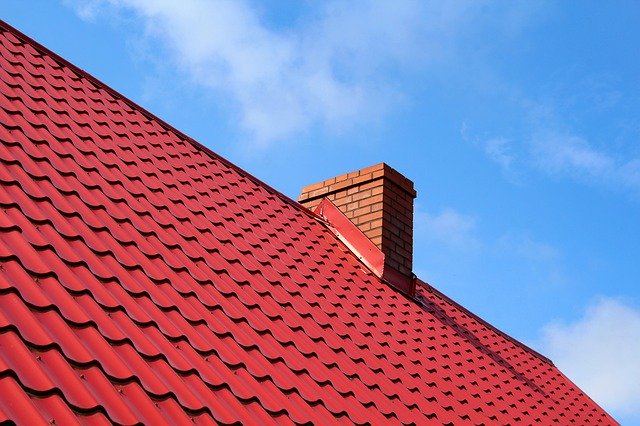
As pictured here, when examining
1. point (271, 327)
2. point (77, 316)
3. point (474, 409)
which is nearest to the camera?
point (77, 316)

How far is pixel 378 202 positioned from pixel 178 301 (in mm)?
4400

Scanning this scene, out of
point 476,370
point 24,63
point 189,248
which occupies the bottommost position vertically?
point 189,248

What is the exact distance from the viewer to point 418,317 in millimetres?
7684

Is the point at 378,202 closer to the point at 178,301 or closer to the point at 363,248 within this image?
the point at 363,248

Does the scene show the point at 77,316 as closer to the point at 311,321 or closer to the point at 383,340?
the point at 311,321

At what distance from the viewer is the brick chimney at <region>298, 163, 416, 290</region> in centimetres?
862

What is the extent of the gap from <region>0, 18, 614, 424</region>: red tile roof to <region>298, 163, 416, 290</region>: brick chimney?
0.56 m

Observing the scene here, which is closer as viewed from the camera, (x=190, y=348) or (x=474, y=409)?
(x=190, y=348)

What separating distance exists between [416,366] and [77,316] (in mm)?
3121

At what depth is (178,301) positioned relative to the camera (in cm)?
470

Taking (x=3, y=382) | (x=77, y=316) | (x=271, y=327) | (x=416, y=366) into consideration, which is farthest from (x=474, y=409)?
(x=3, y=382)

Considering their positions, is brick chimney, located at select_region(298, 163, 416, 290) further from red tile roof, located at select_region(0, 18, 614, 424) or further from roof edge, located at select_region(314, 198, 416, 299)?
red tile roof, located at select_region(0, 18, 614, 424)

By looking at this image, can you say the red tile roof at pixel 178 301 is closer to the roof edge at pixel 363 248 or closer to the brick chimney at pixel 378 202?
the roof edge at pixel 363 248

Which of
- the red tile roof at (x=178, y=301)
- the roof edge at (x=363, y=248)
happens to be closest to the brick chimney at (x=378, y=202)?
the roof edge at (x=363, y=248)
